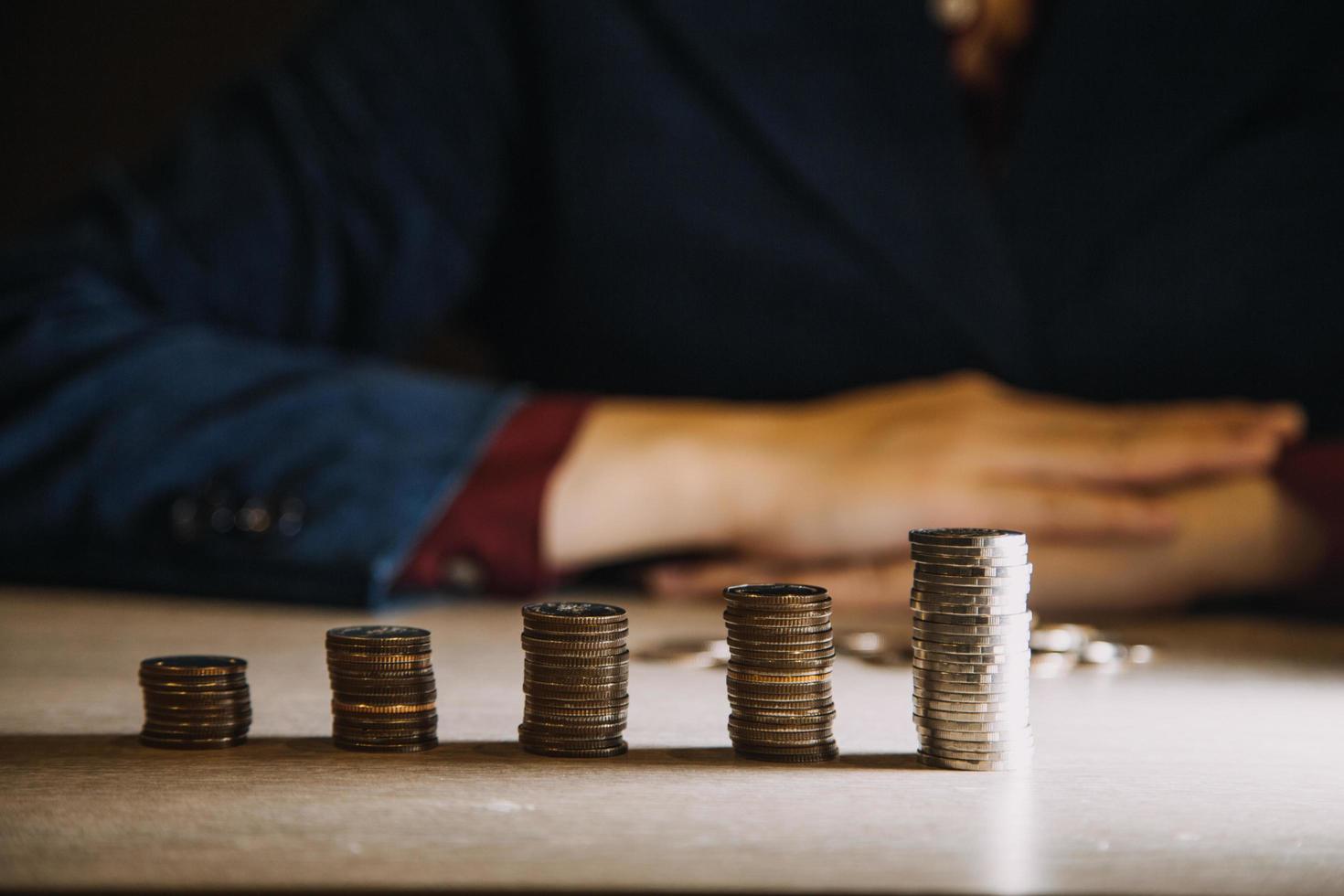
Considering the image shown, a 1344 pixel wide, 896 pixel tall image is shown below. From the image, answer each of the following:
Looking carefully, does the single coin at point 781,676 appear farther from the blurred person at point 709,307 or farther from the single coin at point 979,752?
the blurred person at point 709,307

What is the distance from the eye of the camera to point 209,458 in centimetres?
134

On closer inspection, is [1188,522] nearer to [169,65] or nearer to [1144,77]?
[1144,77]

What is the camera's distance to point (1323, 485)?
1323mm

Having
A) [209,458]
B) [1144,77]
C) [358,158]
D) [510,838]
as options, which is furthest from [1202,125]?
[510,838]

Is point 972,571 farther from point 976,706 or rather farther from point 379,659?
point 379,659

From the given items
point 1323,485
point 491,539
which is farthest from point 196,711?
point 1323,485

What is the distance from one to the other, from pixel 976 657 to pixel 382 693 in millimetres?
315

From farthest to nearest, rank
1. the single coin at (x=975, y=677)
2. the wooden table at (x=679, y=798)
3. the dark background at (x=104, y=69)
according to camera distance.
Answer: the dark background at (x=104, y=69) < the single coin at (x=975, y=677) < the wooden table at (x=679, y=798)

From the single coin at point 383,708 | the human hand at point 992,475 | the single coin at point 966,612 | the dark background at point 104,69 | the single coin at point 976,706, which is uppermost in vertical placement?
the dark background at point 104,69

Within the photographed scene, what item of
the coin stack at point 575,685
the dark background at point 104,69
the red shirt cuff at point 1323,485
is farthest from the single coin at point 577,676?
the dark background at point 104,69

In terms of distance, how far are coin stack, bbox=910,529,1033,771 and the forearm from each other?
0.62 metres

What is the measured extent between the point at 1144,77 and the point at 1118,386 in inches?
15.8

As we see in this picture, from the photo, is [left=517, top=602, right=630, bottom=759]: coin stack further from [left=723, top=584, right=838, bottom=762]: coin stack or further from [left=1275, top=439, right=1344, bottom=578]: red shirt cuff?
[left=1275, top=439, right=1344, bottom=578]: red shirt cuff

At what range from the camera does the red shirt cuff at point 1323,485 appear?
131cm
